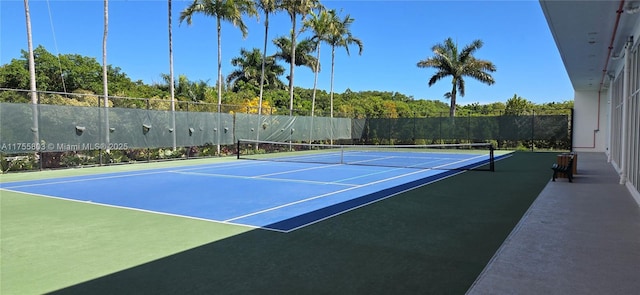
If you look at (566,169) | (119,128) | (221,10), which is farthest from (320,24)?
(566,169)

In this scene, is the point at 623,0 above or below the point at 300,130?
above

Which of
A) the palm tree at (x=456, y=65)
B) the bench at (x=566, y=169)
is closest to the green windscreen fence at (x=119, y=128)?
the palm tree at (x=456, y=65)

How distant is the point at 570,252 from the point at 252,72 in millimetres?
39457

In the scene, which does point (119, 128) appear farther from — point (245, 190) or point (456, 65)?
point (456, 65)

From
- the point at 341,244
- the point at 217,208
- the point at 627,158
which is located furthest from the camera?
the point at 627,158

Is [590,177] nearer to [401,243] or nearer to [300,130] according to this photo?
[401,243]

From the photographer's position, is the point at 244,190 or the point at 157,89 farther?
the point at 157,89

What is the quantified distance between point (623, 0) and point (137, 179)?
1114 centimetres

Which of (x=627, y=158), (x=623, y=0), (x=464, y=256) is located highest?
(x=623, y=0)

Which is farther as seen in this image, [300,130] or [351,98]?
[351,98]

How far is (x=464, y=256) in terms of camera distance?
437 centimetres

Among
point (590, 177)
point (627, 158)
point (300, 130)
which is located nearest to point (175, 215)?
point (627, 158)

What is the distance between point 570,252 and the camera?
446cm

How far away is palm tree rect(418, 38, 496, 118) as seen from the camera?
2856cm
